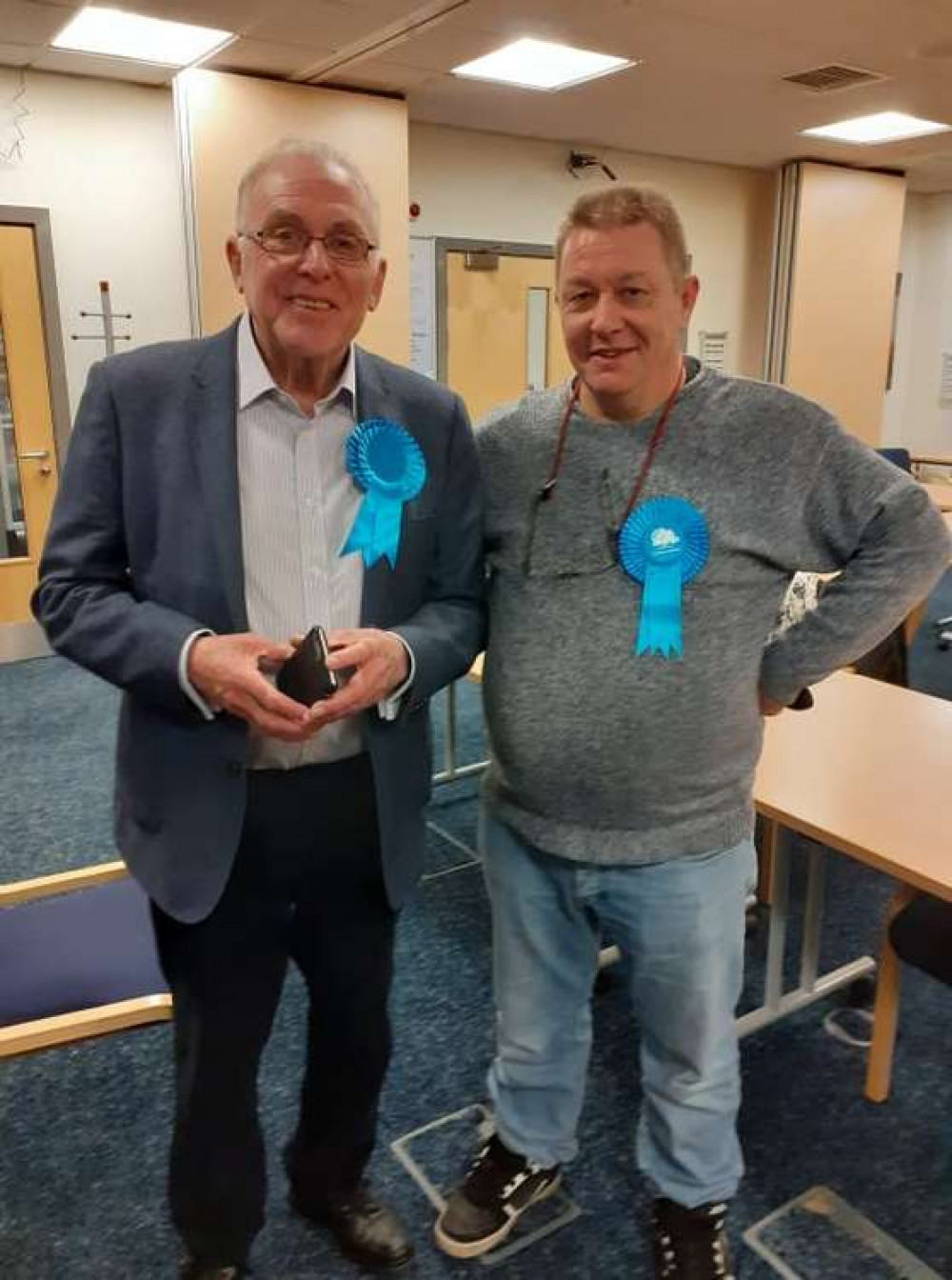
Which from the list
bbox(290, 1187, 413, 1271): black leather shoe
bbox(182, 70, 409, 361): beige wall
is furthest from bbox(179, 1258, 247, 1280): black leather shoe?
bbox(182, 70, 409, 361): beige wall

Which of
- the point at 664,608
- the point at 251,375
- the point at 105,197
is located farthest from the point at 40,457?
the point at 664,608

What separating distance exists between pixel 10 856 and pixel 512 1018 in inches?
78.9

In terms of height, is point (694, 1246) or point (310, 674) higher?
point (310, 674)

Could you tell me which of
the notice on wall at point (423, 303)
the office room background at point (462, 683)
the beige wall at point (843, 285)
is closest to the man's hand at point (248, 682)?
the office room background at point (462, 683)

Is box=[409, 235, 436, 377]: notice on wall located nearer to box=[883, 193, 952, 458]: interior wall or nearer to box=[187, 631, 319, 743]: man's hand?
box=[883, 193, 952, 458]: interior wall

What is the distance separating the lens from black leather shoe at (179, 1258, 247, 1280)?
1.49 m

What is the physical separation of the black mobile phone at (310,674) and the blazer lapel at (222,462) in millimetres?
128

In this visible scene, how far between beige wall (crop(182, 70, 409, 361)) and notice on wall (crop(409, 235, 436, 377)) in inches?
26.3

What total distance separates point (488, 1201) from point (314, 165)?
1548 millimetres

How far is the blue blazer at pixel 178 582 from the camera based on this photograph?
3.86 ft

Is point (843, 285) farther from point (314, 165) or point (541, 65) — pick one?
point (314, 165)

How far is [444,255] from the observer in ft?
19.8

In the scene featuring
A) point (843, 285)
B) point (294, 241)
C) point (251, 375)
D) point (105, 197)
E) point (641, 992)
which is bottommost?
point (641, 992)

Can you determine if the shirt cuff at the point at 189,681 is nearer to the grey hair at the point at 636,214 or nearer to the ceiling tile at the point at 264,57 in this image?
the grey hair at the point at 636,214
